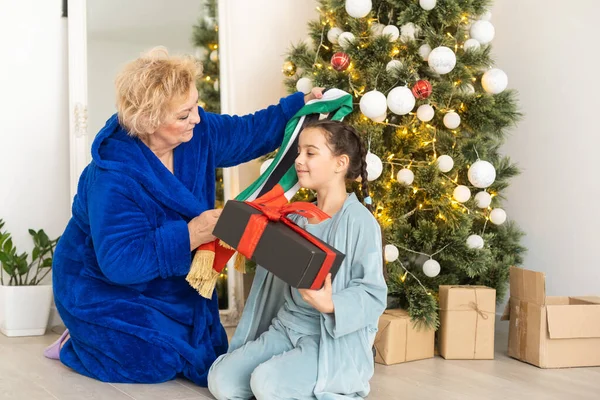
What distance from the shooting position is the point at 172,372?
8.09 ft

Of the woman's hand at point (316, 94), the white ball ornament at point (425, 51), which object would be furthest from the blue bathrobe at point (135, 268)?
the white ball ornament at point (425, 51)

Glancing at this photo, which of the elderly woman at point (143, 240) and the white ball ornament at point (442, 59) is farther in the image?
the white ball ornament at point (442, 59)

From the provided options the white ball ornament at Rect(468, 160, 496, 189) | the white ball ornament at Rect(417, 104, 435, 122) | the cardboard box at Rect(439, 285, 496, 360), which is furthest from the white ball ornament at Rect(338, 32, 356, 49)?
the cardboard box at Rect(439, 285, 496, 360)

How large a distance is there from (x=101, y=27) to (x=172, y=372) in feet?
5.51

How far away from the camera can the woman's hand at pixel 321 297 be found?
2.04 metres

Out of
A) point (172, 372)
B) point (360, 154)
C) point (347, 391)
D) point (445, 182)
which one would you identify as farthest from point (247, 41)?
point (347, 391)

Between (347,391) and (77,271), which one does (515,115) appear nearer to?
(347,391)

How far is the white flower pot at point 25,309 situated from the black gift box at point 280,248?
139 cm

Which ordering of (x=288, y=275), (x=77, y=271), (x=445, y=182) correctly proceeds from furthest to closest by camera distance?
(x=445, y=182), (x=77, y=271), (x=288, y=275)

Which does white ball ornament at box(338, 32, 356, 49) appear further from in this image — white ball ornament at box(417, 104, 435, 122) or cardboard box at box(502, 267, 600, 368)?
cardboard box at box(502, 267, 600, 368)

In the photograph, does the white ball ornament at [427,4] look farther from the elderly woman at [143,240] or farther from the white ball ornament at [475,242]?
the white ball ornament at [475,242]

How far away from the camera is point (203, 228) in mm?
2326

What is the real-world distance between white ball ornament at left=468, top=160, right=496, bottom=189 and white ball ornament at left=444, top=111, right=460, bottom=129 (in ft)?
0.58

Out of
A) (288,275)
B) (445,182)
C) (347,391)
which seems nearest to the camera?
(288,275)
